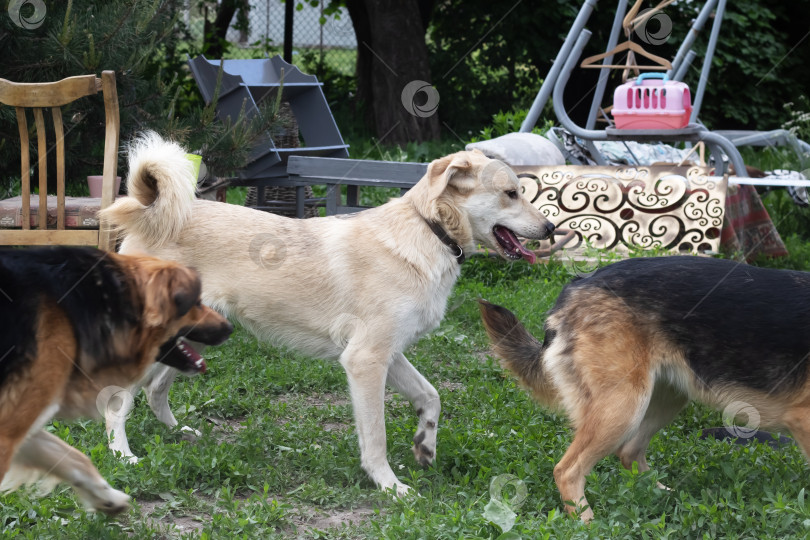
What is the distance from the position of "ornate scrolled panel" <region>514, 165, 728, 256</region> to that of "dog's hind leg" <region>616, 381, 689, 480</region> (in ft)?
10.5

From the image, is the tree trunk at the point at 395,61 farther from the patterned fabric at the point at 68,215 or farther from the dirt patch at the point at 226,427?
the dirt patch at the point at 226,427

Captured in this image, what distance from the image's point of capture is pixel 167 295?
2729 millimetres

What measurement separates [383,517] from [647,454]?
1231mm

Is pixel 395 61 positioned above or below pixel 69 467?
above

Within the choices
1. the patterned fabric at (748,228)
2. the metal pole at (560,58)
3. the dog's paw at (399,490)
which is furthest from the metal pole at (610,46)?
the dog's paw at (399,490)

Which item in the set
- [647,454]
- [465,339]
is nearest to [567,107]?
[465,339]

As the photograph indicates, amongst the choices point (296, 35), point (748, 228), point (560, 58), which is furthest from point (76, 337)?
point (296, 35)

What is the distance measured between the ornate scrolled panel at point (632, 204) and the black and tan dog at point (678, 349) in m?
3.43

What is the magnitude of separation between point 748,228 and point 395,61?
6492mm

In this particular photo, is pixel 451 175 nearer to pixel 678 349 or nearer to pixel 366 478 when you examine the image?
pixel 678 349

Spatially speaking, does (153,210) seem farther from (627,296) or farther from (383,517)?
(627,296)

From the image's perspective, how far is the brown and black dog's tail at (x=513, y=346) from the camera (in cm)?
331

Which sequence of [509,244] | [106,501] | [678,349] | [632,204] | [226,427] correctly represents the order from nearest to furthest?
[106,501] < [678,349] < [509,244] < [226,427] < [632,204]

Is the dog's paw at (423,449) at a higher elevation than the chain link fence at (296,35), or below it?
below
